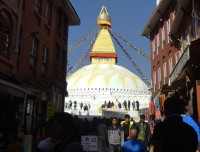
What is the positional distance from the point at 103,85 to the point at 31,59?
34781 millimetres

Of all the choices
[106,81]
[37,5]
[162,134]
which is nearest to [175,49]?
[37,5]

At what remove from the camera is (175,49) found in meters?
22.8

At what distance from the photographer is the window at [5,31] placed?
537 inches

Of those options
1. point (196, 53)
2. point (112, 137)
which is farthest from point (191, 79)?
point (112, 137)

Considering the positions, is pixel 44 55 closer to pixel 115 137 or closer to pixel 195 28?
pixel 195 28

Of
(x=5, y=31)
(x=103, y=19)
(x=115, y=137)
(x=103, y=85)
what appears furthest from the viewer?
(x=103, y=19)

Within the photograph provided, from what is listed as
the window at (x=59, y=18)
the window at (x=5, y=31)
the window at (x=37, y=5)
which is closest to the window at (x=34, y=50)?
the window at (x=37, y=5)

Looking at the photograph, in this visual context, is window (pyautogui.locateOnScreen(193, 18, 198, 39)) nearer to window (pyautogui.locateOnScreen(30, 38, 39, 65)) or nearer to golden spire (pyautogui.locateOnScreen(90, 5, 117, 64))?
window (pyautogui.locateOnScreen(30, 38, 39, 65))

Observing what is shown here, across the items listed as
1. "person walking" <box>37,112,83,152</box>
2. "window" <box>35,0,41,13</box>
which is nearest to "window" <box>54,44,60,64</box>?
"window" <box>35,0,41,13</box>

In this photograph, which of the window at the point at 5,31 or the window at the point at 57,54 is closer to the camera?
the window at the point at 5,31

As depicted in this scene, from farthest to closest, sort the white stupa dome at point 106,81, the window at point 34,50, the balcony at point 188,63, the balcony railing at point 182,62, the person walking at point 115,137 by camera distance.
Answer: the white stupa dome at point 106,81 → the window at point 34,50 → the person walking at point 115,137 → the balcony railing at point 182,62 → the balcony at point 188,63

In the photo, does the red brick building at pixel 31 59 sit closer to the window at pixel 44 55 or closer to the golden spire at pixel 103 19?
the window at pixel 44 55

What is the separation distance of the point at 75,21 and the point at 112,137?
662 inches

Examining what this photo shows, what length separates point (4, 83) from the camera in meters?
11.0
